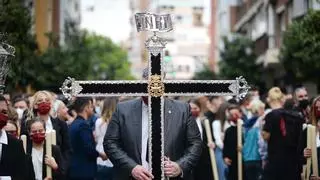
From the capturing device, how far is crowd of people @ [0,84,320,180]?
28.2 feet

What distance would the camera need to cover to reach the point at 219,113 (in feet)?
55.1

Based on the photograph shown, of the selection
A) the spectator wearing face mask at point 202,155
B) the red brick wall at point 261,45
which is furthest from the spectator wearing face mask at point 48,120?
the red brick wall at point 261,45

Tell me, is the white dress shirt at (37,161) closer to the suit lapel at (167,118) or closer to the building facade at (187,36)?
the suit lapel at (167,118)

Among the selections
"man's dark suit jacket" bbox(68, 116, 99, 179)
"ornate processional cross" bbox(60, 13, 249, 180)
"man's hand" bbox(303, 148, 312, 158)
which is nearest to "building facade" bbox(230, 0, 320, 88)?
"man's dark suit jacket" bbox(68, 116, 99, 179)

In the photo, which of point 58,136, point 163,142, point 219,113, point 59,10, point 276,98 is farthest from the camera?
point 59,10

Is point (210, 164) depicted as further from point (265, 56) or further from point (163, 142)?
point (265, 56)

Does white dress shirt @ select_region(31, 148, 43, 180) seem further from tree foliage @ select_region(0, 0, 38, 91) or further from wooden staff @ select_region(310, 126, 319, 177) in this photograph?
tree foliage @ select_region(0, 0, 38, 91)

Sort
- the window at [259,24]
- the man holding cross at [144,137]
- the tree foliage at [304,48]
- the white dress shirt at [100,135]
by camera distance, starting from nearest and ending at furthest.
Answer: the man holding cross at [144,137], the white dress shirt at [100,135], the tree foliage at [304,48], the window at [259,24]

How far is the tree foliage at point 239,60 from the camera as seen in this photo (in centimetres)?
4500

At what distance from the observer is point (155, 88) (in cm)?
845

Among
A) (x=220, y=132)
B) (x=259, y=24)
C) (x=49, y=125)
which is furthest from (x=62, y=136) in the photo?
(x=259, y=24)

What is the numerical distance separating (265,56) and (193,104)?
27.8 m

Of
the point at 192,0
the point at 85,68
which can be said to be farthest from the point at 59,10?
the point at 192,0

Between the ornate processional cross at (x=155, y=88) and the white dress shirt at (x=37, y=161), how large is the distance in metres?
2.50
